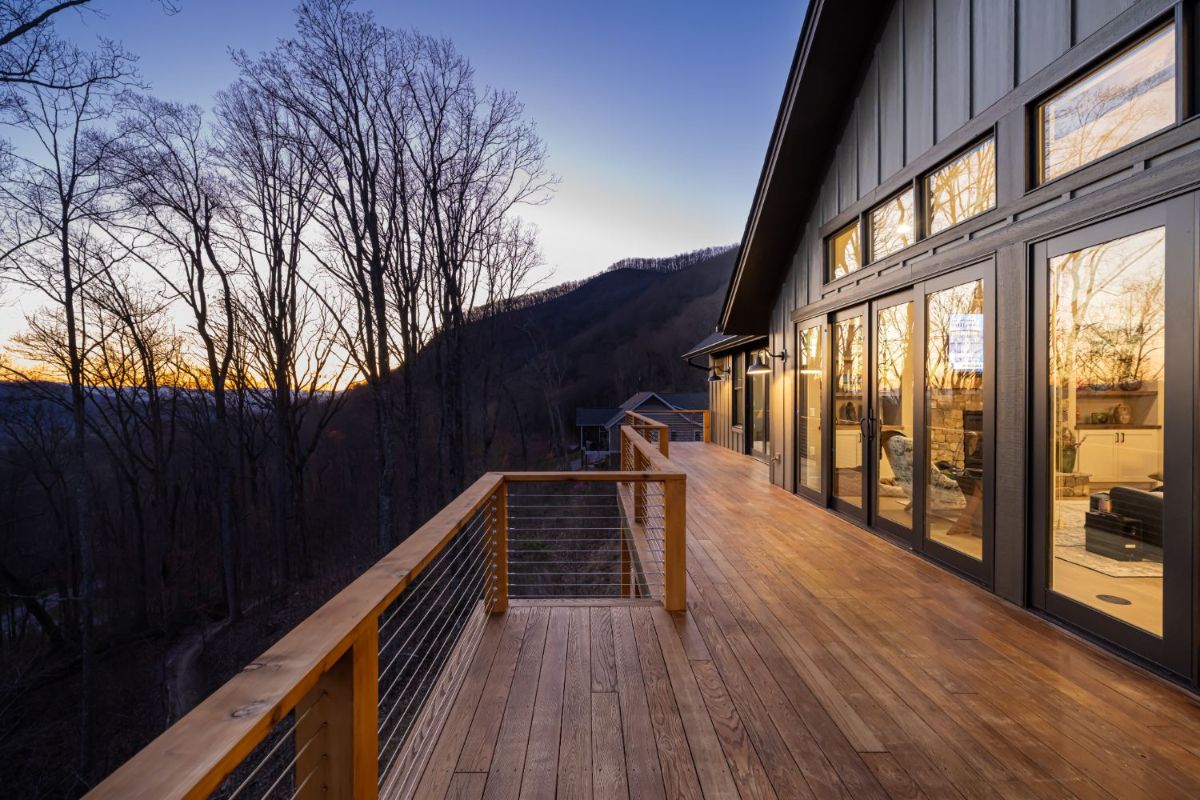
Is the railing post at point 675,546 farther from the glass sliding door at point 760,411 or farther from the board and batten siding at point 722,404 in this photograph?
the board and batten siding at point 722,404

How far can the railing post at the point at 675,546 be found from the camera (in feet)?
10.8

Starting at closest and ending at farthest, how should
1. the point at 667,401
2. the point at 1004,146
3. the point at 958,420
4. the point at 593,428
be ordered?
Result: the point at 1004,146
the point at 958,420
the point at 667,401
the point at 593,428

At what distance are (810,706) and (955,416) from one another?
2658 mm

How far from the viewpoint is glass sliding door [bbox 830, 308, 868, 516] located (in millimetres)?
5277

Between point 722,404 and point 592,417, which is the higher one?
point 722,404

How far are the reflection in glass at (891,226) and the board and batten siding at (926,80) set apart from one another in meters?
0.13

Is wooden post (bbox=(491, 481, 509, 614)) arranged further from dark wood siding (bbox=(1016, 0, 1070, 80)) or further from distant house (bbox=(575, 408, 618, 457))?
distant house (bbox=(575, 408, 618, 457))

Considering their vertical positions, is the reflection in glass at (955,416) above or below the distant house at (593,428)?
above

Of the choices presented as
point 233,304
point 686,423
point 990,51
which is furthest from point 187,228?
point 686,423

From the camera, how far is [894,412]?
473 cm

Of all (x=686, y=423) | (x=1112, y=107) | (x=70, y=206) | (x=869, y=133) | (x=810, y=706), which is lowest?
(x=810, y=706)

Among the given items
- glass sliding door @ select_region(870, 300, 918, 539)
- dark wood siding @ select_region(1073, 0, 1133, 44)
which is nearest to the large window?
glass sliding door @ select_region(870, 300, 918, 539)

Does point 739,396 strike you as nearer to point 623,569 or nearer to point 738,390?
point 738,390

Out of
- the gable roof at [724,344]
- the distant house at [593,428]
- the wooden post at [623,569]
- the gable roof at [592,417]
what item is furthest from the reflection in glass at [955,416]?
the gable roof at [592,417]
